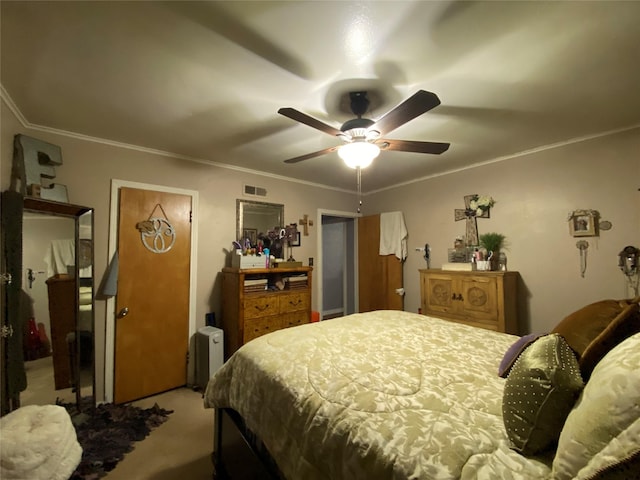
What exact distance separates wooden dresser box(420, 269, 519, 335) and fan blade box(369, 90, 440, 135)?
6.48ft

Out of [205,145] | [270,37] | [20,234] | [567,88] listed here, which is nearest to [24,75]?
[20,234]

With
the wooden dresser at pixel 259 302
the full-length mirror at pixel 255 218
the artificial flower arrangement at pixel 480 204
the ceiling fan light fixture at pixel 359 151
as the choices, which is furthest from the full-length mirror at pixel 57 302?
the artificial flower arrangement at pixel 480 204

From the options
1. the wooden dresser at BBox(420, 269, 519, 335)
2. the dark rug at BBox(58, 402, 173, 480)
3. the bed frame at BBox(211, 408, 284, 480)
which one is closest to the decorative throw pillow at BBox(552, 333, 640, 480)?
the bed frame at BBox(211, 408, 284, 480)

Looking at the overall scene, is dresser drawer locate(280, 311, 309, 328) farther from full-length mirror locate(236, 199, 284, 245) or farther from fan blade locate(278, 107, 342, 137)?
fan blade locate(278, 107, 342, 137)

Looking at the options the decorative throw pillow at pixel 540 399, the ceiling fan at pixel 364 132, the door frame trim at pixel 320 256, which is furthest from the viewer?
the door frame trim at pixel 320 256

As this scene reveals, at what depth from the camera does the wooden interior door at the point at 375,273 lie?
4059mm

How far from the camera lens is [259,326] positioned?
296 centimetres

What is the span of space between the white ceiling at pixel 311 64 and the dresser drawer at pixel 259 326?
1.84 metres

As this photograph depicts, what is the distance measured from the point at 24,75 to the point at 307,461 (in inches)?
98.6

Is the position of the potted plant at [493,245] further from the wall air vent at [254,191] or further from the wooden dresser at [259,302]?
the wall air vent at [254,191]

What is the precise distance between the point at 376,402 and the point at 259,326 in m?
2.15

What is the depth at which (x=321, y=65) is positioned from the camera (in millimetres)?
1549

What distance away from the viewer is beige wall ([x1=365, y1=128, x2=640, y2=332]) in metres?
2.39

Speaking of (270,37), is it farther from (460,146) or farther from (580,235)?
Answer: (580,235)
